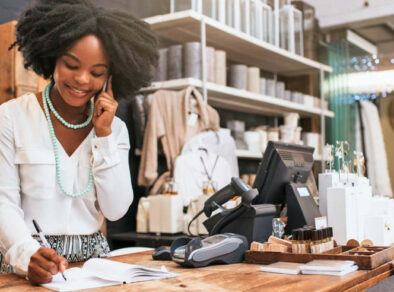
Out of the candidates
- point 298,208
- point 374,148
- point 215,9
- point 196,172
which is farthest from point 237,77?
point 298,208

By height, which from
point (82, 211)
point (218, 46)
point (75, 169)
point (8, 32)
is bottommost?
point (82, 211)

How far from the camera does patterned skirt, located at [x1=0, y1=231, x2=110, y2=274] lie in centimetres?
169

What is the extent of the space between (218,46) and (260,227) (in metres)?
2.70

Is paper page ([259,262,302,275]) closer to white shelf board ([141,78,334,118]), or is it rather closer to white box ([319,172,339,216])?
white box ([319,172,339,216])

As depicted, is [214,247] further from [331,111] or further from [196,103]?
[331,111]

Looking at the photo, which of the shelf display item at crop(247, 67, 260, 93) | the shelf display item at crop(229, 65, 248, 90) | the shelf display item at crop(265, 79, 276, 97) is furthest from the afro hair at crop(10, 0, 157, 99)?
the shelf display item at crop(265, 79, 276, 97)

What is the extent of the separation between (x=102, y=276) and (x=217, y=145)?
237 centimetres

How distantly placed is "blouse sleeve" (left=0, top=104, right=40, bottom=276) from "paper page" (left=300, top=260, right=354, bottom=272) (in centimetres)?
71

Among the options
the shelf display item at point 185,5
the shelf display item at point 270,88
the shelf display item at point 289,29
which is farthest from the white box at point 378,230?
the shelf display item at point 289,29

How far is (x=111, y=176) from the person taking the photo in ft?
5.51

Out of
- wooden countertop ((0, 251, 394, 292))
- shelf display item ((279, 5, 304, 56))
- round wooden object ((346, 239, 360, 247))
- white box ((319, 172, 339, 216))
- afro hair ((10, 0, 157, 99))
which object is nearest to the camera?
wooden countertop ((0, 251, 394, 292))

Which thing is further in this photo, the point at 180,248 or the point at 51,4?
the point at 51,4

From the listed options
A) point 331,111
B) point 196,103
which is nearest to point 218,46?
point 196,103

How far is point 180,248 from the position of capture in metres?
1.60
